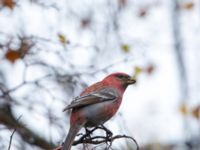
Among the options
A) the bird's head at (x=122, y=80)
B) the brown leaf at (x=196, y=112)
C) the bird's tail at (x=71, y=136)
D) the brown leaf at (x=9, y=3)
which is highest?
the brown leaf at (x=196, y=112)

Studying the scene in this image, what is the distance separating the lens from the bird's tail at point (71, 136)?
4.52 m

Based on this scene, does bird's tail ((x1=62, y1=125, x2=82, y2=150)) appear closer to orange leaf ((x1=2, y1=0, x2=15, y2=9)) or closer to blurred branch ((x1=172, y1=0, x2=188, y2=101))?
orange leaf ((x1=2, y1=0, x2=15, y2=9))

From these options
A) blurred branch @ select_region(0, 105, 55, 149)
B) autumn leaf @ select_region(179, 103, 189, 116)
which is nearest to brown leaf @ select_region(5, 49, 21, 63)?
blurred branch @ select_region(0, 105, 55, 149)

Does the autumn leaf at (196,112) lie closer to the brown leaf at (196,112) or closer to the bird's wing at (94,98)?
the brown leaf at (196,112)

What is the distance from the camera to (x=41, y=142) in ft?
22.2

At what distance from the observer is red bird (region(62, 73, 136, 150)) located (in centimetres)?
541

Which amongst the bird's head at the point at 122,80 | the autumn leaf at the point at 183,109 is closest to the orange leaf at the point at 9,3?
the bird's head at the point at 122,80

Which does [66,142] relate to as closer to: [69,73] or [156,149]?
[69,73]

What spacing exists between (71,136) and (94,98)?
34.7 inches

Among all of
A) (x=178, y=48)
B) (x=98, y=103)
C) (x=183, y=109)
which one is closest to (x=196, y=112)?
(x=183, y=109)

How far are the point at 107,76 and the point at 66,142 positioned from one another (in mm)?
1835

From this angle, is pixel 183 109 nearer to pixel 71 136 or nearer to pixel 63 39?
pixel 63 39

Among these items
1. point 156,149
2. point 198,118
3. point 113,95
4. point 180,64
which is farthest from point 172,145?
point 113,95

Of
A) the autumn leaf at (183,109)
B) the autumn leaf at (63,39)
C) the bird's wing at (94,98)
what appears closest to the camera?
the bird's wing at (94,98)
